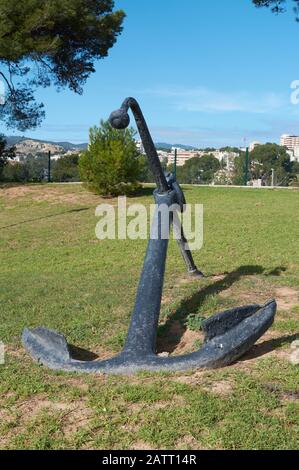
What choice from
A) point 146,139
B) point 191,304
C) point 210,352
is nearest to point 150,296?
point 210,352

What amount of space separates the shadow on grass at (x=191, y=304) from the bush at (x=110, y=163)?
27.4 ft

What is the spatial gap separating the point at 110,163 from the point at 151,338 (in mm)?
11431

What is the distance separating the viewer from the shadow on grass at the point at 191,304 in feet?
14.3

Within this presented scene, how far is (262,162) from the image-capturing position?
100ft

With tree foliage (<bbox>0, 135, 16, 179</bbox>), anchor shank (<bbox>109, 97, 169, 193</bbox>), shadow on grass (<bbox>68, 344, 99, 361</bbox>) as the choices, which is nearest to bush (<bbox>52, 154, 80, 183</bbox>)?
tree foliage (<bbox>0, 135, 16, 179</bbox>)

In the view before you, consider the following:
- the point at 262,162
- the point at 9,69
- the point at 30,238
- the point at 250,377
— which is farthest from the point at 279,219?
the point at 262,162

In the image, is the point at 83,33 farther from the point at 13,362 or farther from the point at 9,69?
the point at 13,362

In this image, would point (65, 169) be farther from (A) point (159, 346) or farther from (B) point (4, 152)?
(A) point (159, 346)

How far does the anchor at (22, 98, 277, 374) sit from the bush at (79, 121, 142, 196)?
10780 mm

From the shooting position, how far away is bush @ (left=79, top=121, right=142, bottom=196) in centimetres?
1469
